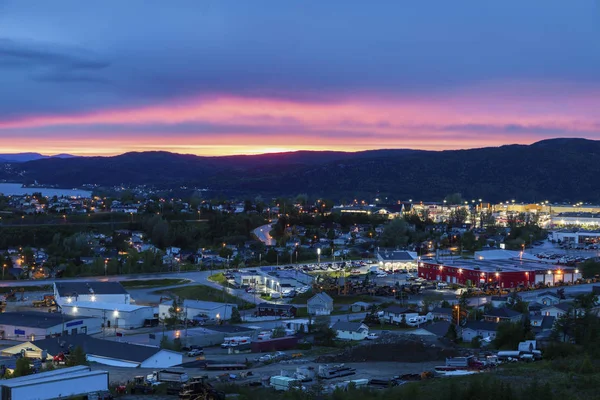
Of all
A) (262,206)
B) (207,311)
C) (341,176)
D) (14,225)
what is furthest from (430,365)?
(341,176)

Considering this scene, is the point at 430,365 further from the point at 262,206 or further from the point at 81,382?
the point at 262,206

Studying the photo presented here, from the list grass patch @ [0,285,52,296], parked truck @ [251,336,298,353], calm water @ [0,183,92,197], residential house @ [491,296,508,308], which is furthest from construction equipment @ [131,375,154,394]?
calm water @ [0,183,92,197]

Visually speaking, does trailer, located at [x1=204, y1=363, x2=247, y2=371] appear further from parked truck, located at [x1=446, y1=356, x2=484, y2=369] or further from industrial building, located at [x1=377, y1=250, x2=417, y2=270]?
industrial building, located at [x1=377, y1=250, x2=417, y2=270]

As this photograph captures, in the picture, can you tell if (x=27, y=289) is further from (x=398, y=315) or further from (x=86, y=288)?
(x=398, y=315)

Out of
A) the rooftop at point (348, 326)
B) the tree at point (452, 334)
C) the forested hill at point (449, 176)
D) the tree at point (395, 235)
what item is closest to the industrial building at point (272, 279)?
the rooftop at point (348, 326)

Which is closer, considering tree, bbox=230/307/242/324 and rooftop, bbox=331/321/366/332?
rooftop, bbox=331/321/366/332

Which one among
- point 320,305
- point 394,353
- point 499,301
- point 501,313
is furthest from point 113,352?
point 499,301
